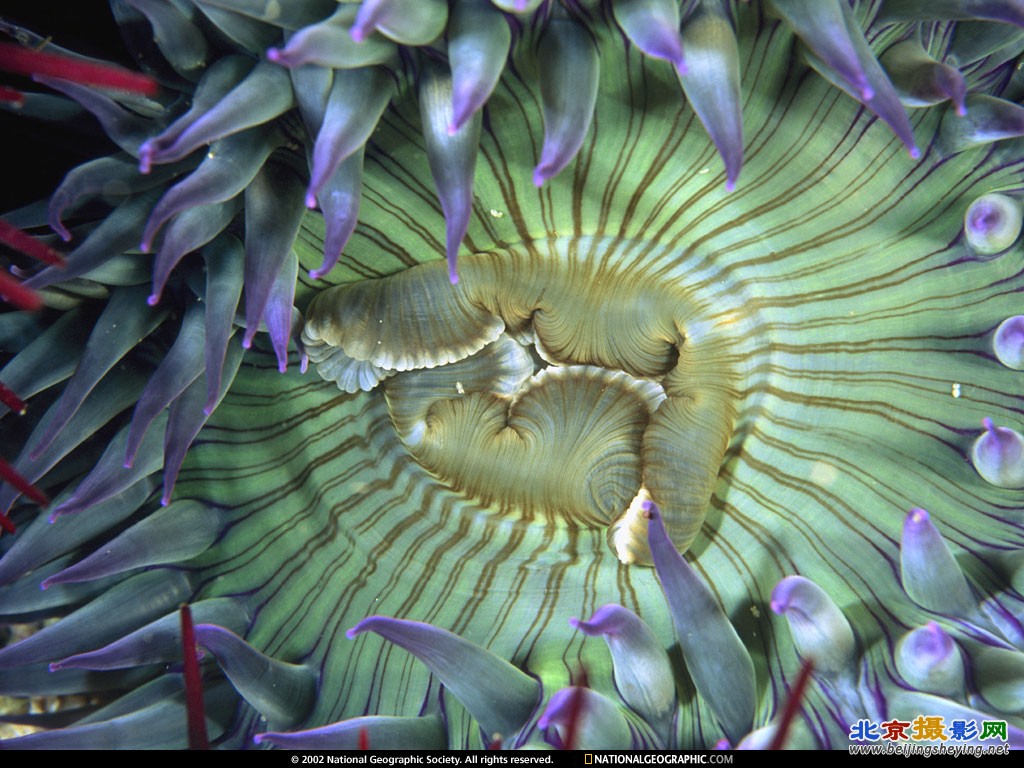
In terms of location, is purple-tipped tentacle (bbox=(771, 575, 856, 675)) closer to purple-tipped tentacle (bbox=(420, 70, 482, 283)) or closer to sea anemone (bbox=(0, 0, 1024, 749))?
sea anemone (bbox=(0, 0, 1024, 749))

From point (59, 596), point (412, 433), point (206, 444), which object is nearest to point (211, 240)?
point (206, 444)

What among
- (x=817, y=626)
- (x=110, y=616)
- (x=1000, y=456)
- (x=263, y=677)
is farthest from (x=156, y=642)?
(x=1000, y=456)

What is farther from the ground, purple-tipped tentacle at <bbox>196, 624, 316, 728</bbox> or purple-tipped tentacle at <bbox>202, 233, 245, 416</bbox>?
purple-tipped tentacle at <bbox>202, 233, 245, 416</bbox>

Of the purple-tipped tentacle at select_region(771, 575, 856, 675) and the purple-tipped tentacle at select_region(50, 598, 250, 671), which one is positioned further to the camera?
the purple-tipped tentacle at select_region(50, 598, 250, 671)

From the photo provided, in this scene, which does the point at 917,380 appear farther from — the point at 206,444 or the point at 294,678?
the point at 206,444

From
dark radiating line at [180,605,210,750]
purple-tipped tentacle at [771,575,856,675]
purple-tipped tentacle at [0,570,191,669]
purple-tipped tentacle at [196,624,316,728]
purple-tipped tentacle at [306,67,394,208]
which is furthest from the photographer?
purple-tipped tentacle at [0,570,191,669]

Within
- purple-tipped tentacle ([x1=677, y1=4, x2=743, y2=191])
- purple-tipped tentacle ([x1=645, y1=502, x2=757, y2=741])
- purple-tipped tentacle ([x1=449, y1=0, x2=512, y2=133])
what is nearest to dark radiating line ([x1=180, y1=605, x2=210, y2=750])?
purple-tipped tentacle ([x1=645, y1=502, x2=757, y2=741])

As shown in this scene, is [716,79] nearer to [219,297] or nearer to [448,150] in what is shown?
[448,150]

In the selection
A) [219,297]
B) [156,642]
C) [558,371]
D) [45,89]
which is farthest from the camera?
[45,89]
